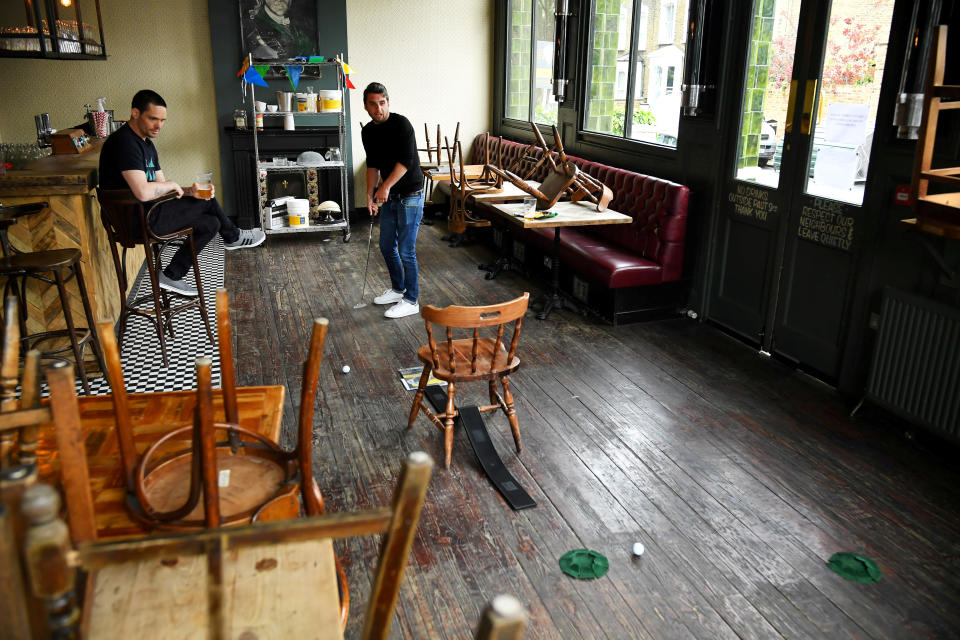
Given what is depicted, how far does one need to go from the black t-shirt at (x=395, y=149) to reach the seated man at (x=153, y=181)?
1222mm

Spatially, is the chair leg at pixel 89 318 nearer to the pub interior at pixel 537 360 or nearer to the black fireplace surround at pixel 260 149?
the pub interior at pixel 537 360

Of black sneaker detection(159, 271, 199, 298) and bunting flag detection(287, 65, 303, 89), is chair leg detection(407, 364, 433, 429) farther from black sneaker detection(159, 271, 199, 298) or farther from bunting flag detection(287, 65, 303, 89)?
bunting flag detection(287, 65, 303, 89)

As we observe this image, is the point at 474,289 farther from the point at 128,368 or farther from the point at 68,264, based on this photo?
the point at 68,264

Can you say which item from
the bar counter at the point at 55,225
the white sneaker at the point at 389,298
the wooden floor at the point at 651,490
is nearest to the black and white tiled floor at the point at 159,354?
the wooden floor at the point at 651,490

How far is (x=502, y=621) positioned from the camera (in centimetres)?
80

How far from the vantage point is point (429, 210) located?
953cm

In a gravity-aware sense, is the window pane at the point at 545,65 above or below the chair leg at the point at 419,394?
above

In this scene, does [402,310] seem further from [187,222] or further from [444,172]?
[444,172]

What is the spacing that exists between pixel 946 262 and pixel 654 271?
2121 millimetres

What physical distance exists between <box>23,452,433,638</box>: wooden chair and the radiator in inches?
135

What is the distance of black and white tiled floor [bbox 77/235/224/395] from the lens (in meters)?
4.46

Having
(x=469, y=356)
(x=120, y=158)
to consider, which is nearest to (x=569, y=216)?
(x=469, y=356)

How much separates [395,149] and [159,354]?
2170mm

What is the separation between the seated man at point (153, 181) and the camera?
436 centimetres
